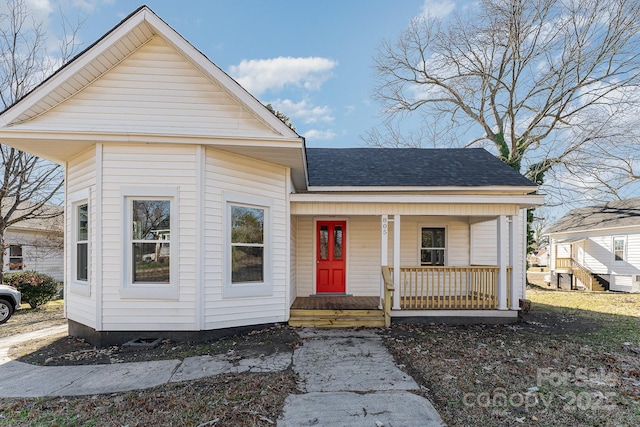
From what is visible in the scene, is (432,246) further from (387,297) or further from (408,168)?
(387,297)

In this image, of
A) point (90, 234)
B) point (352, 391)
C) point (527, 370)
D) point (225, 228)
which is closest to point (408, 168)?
point (225, 228)

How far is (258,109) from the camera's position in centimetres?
611

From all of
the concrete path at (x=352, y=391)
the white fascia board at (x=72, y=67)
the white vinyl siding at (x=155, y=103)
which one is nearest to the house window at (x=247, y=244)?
the white vinyl siding at (x=155, y=103)

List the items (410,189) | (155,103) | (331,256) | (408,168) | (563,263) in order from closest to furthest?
1. (155,103)
2. (410,189)
3. (331,256)
4. (408,168)
5. (563,263)

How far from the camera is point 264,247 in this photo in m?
6.82

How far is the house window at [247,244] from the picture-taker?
21.2ft

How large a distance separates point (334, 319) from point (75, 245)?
18.4 feet

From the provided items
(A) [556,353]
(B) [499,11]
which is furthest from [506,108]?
(A) [556,353]

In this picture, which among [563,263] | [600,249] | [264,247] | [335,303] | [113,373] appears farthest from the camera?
[563,263]

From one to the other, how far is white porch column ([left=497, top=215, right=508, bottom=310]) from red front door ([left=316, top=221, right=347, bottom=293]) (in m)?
3.97

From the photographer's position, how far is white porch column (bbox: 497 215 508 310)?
295 inches

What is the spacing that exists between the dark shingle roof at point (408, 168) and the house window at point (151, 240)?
4.45m

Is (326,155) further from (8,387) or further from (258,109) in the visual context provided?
(8,387)

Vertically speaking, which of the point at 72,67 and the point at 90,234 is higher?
the point at 72,67
